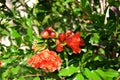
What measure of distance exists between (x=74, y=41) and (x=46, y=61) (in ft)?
0.76

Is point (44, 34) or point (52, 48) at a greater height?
point (44, 34)

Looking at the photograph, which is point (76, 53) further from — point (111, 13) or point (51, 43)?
point (111, 13)

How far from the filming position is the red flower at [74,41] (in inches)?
88.5

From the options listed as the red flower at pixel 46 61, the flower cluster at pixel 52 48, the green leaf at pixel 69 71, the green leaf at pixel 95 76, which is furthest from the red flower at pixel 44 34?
the green leaf at pixel 95 76

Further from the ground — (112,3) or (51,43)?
(112,3)

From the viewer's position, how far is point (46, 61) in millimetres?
2184

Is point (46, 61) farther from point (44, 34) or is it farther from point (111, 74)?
point (111, 74)

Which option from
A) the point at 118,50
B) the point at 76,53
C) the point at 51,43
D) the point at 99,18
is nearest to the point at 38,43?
the point at 51,43

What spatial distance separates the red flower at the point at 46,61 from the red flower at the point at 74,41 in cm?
13

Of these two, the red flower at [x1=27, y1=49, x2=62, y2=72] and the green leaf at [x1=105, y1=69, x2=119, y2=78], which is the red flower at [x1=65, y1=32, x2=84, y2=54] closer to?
the red flower at [x1=27, y1=49, x2=62, y2=72]

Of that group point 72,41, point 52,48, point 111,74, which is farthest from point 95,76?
point 52,48

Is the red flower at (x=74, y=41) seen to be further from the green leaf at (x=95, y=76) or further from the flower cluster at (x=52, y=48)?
the green leaf at (x=95, y=76)

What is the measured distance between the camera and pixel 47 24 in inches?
124

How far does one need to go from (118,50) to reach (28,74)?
0.68 meters
